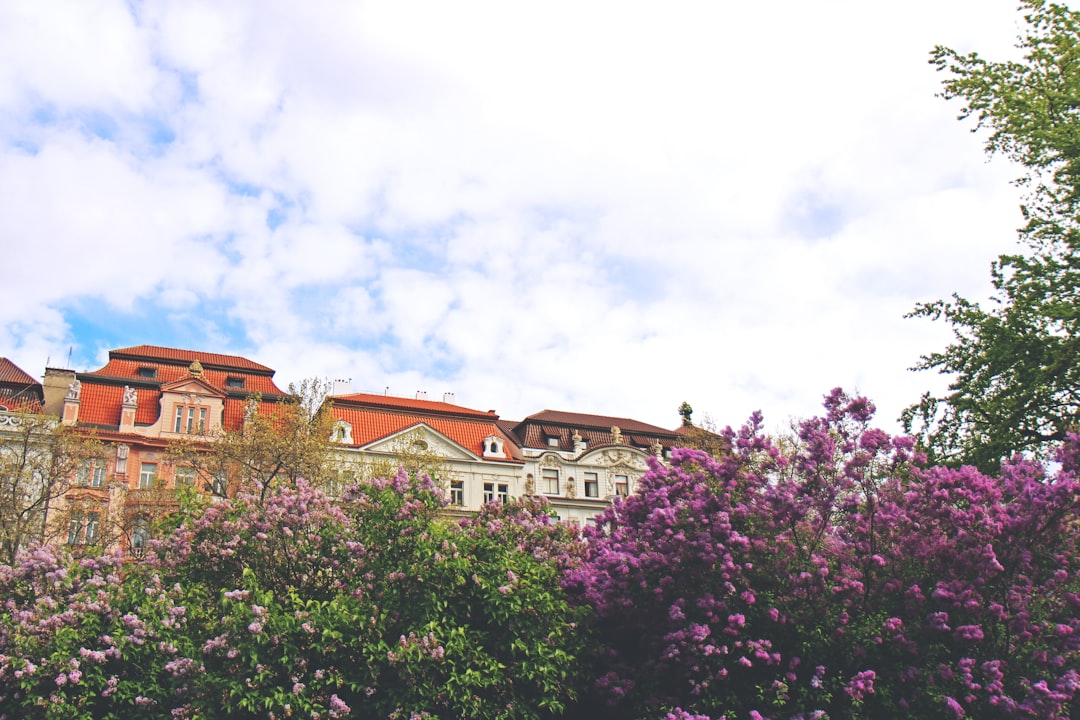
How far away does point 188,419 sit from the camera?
39469mm

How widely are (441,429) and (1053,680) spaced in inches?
1281

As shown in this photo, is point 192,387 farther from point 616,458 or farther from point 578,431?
point 616,458

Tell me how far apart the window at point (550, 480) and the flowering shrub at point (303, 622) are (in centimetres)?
2610

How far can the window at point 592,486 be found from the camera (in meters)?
44.2

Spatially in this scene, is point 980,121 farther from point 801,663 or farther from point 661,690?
point 661,690

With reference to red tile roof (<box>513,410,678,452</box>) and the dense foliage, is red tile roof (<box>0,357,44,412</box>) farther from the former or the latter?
the dense foliage

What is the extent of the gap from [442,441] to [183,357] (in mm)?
12902

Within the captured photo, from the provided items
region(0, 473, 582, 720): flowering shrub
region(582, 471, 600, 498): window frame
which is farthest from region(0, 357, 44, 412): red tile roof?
region(582, 471, 600, 498): window frame

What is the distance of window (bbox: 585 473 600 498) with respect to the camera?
145 ft

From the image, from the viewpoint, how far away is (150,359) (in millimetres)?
41500

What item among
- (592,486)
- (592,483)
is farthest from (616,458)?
(592,486)

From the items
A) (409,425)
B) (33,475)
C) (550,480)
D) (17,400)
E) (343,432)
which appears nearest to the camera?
(33,475)

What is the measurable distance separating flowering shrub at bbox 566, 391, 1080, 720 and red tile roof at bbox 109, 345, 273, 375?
31181 mm

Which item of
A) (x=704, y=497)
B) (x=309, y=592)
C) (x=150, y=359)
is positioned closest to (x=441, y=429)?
(x=150, y=359)
